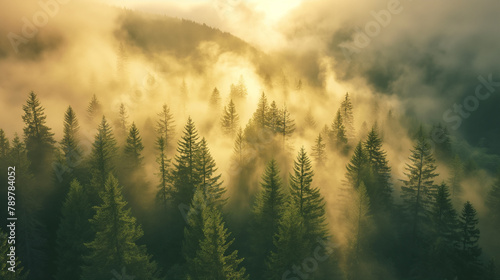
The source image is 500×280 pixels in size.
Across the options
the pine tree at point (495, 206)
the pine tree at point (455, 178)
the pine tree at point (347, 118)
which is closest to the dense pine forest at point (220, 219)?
the pine tree at point (495, 206)

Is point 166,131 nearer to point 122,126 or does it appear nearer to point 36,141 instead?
point 122,126

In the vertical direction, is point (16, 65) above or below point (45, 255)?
above

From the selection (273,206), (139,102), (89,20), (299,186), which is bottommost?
(273,206)

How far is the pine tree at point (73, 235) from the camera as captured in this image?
3250 centimetres

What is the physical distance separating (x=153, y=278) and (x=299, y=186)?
16.5 m

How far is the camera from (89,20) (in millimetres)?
152625

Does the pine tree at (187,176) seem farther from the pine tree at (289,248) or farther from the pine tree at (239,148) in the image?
the pine tree at (239,148)

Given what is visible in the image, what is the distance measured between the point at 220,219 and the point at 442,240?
92.4ft

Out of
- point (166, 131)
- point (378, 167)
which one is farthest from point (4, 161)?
point (378, 167)

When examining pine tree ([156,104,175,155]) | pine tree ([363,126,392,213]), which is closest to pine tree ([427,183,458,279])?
pine tree ([363,126,392,213])

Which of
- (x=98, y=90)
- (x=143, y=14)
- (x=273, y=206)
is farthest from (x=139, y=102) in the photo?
(x=143, y=14)

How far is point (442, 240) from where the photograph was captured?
3934cm

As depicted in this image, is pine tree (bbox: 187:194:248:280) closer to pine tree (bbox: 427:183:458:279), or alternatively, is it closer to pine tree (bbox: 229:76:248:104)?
pine tree (bbox: 427:183:458:279)

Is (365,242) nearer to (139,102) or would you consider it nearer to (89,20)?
(139,102)
